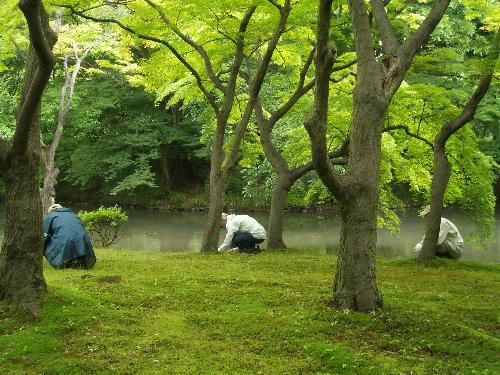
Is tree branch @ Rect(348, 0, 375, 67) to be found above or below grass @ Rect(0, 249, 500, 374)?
above

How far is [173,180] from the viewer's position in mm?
30844

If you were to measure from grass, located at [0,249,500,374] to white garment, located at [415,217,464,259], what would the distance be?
268 cm

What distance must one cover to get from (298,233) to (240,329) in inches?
587

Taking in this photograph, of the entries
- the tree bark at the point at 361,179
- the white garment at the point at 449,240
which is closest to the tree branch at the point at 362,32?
the tree bark at the point at 361,179

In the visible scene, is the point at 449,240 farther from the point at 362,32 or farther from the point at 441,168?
the point at 362,32

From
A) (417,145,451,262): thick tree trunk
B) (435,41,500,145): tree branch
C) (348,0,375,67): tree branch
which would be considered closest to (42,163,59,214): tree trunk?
(417,145,451,262): thick tree trunk

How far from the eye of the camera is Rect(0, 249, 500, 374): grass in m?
3.93

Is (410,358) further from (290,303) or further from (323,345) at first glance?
(290,303)

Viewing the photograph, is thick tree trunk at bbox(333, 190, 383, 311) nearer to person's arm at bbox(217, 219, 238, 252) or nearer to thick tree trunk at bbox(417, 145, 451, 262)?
thick tree trunk at bbox(417, 145, 451, 262)

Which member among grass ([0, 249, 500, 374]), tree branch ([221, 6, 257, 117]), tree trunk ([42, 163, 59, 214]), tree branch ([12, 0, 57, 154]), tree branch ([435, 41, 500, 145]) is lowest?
grass ([0, 249, 500, 374])

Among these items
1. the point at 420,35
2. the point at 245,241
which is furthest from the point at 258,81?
the point at 420,35

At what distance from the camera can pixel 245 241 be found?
1052cm

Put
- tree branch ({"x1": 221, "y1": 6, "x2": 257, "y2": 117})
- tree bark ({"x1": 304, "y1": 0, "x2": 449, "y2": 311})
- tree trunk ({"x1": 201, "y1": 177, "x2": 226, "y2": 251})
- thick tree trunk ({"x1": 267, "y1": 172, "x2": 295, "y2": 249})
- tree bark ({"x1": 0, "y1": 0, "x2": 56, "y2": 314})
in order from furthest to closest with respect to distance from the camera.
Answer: thick tree trunk ({"x1": 267, "y1": 172, "x2": 295, "y2": 249}) < tree trunk ({"x1": 201, "y1": 177, "x2": 226, "y2": 251}) < tree branch ({"x1": 221, "y1": 6, "x2": 257, "y2": 117}) < tree bark ({"x1": 304, "y1": 0, "x2": 449, "y2": 311}) < tree bark ({"x1": 0, "y1": 0, "x2": 56, "y2": 314})

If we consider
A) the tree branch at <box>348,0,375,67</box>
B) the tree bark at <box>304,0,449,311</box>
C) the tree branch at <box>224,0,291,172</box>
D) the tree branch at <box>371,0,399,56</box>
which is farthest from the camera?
the tree branch at <box>224,0,291,172</box>
